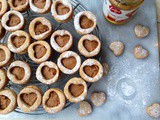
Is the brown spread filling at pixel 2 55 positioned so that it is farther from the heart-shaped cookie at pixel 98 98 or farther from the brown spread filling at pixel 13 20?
the heart-shaped cookie at pixel 98 98

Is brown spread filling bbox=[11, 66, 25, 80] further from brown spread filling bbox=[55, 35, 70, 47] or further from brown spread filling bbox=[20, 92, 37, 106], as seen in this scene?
brown spread filling bbox=[55, 35, 70, 47]

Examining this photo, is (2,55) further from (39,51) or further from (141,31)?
(141,31)

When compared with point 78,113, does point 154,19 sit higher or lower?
higher

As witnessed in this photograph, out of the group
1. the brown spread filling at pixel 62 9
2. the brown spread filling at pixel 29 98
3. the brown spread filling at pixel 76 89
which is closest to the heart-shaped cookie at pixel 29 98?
the brown spread filling at pixel 29 98

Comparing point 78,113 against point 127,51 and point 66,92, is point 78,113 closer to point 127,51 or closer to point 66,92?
point 66,92

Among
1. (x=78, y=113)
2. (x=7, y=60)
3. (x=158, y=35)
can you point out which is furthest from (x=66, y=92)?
(x=158, y=35)

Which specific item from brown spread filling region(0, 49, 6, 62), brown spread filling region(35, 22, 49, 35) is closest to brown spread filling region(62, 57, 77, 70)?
brown spread filling region(35, 22, 49, 35)
